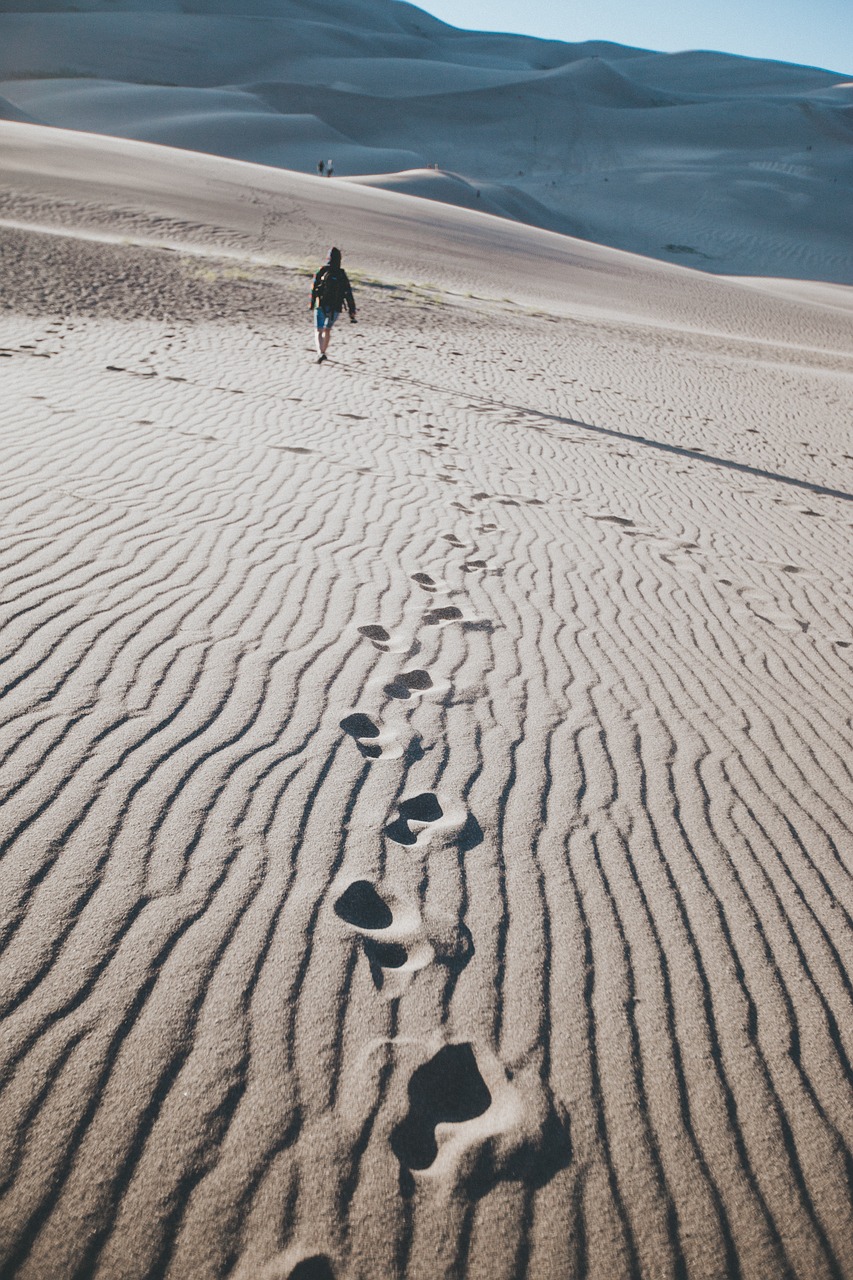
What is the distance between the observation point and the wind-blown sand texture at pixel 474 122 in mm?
44781

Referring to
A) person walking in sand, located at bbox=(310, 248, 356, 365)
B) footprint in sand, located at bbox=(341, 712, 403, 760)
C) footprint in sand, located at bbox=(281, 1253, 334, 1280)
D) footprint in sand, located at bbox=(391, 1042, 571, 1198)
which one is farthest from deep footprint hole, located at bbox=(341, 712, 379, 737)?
person walking in sand, located at bbox=(310, 248, 356, 365)

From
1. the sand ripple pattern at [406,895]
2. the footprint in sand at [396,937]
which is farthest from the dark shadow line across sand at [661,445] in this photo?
the footprint in sand at [396,937]

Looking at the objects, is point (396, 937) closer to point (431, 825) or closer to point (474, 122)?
point (431, 825)

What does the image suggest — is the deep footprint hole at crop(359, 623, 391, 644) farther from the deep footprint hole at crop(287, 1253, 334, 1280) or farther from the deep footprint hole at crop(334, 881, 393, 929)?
the deep footprint hole at crop(287, 1253, 334, 1280)

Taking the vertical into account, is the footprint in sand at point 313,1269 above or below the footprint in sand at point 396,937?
below

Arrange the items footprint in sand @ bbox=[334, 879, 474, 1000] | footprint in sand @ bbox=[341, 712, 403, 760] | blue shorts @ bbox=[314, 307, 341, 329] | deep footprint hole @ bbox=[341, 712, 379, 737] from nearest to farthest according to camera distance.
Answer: footprint in sand @ bbox=[334, 879, 474, 1000] → footprint in sand @ bbox=[341, 712, 403, 760] → deep footprint hole @ bbox=[341, 712, 379, 737] → blue shorts @ bbox=[314, 307, 341, 329]

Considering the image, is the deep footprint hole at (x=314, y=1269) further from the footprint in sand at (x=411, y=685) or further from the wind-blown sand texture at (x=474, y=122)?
the wind-blown sand texture at (x=474, y=122)

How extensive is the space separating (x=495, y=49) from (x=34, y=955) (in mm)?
151026

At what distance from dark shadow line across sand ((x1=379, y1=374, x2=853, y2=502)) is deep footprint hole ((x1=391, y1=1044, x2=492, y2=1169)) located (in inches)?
314

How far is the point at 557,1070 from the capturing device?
7.23 feet

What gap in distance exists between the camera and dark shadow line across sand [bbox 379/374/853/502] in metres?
8.59

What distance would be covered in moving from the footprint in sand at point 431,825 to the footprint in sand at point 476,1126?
823 mm

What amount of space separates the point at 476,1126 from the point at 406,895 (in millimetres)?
780

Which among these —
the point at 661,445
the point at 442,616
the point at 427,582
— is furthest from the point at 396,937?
the point at 661,445
